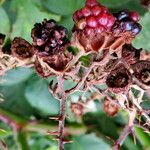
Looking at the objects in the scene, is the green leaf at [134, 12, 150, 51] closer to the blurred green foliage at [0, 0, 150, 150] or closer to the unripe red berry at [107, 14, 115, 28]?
the blurred green foliage at [0, 0, 150, 150]

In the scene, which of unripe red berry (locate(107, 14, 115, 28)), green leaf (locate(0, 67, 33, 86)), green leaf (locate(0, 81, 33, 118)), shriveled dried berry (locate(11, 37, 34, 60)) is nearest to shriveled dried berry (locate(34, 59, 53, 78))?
shriveled dried berry (locate(11, 37, 34, 60))

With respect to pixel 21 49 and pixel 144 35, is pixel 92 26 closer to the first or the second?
pixel 21 49

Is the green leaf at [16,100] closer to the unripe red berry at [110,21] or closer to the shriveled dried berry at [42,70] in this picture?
the shriveled dried berry at [42,70]

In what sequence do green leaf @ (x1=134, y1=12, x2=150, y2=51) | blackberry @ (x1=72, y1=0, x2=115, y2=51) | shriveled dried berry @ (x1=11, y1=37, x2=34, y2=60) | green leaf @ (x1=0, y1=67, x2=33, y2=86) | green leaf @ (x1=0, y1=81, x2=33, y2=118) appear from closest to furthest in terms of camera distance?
1. blackberry @ (x1=72, y1=0, x2=115, y2=51)
2. shriveled dried berry @ (x1=11, y1=37, x2=34, y2=60)
3. green leaf @ (x1=134, y1=12, x2=150, y2=51)
4. green leaf @ (x1=0, y1=67, x2=33, y2=86)
5. green leaf @ (x1=0, y1=81, x2=33, y2=118)

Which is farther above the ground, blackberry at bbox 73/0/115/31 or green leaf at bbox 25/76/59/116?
blackberry at bbox 73/0/115/31

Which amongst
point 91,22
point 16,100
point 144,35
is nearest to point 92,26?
point 91,22

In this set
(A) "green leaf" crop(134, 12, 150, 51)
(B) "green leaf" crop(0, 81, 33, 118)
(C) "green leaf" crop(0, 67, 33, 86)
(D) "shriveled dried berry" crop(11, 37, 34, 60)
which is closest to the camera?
(D) "shriveled dried berry" crop(11, 37, 34, 60)

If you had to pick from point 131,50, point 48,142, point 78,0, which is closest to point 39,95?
point 48,142
